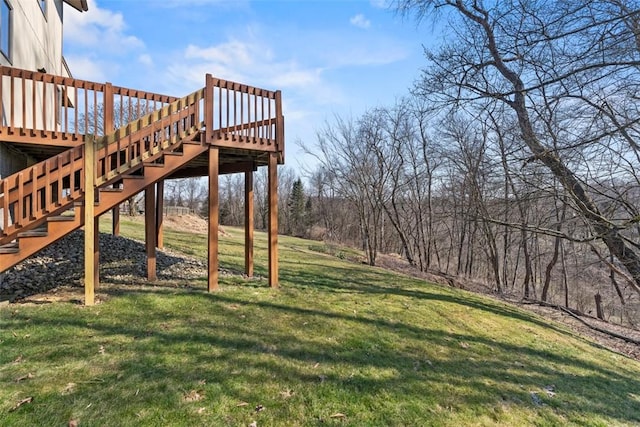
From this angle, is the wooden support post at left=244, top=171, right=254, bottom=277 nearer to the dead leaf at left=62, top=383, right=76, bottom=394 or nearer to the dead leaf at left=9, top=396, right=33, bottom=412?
the dead leaf at left=62, top=383, right=76, bottom=394

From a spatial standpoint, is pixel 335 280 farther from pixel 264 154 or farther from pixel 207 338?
pixel 207 338

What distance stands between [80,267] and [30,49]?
14.9 feet

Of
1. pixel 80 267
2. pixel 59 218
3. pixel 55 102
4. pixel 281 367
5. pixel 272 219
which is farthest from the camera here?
pixel 272 219

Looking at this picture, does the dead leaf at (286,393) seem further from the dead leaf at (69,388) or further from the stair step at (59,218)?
the stair step at (59,218)

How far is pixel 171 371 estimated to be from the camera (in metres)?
3.14

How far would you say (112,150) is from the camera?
4.78m

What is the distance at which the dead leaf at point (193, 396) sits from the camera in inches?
109

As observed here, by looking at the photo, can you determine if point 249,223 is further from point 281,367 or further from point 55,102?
point 281,367

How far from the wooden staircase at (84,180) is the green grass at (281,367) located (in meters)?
0.95

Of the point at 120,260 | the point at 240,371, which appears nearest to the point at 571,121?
the point at 240,371

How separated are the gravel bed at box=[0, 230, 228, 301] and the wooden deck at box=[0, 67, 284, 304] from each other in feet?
2.36

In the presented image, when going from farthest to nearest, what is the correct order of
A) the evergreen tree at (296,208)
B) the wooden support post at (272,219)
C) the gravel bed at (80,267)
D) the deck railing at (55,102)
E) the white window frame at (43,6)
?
the evergreen tree at (296,208)
the white window frame at (43,6)
the wooden support post at (272,219)
the gravel bed at (80,267)
the deck railing at (55,102)

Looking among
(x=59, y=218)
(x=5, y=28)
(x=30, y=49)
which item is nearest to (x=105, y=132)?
(x=59, y=218)

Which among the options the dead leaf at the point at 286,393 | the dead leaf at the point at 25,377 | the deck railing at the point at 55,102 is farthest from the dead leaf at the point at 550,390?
the deck railing at the point at 55,102
